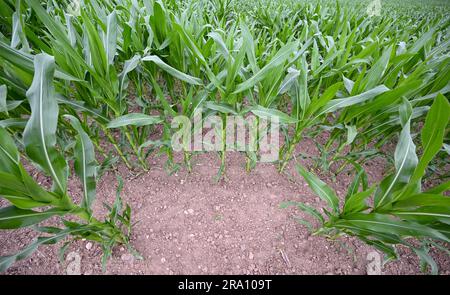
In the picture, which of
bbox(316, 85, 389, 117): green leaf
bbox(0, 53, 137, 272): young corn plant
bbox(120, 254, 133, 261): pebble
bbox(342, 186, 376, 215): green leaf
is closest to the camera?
bbox(0, 53, 137, 272): young corn plant

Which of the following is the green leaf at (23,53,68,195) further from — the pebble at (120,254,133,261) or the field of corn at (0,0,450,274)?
the pebble at (120,254,133,261)

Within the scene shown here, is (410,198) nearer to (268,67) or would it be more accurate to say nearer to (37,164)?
(268,67)

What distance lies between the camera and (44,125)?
55cm

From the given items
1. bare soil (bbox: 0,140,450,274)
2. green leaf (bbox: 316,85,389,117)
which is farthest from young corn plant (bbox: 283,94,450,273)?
bare soil (bbox: 0,140,450,274)

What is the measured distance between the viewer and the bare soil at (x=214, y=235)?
0.87 m

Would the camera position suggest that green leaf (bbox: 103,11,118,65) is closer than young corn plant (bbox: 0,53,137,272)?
No

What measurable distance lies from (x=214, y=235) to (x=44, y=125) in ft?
2.25

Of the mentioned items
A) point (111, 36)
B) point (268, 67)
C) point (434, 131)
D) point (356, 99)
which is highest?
point (111, 36)

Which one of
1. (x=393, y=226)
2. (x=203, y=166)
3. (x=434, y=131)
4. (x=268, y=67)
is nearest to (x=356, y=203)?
(x=393, y=226)

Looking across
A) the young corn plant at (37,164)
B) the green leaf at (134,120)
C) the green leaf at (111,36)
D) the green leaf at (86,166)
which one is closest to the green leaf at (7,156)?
the young corn plant at (37,164)

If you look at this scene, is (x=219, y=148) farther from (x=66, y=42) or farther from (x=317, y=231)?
(x=66, y=42)

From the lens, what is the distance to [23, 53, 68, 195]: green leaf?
1.75ft

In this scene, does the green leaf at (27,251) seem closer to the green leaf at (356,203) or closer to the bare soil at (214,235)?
the bare soil at (214,235)
